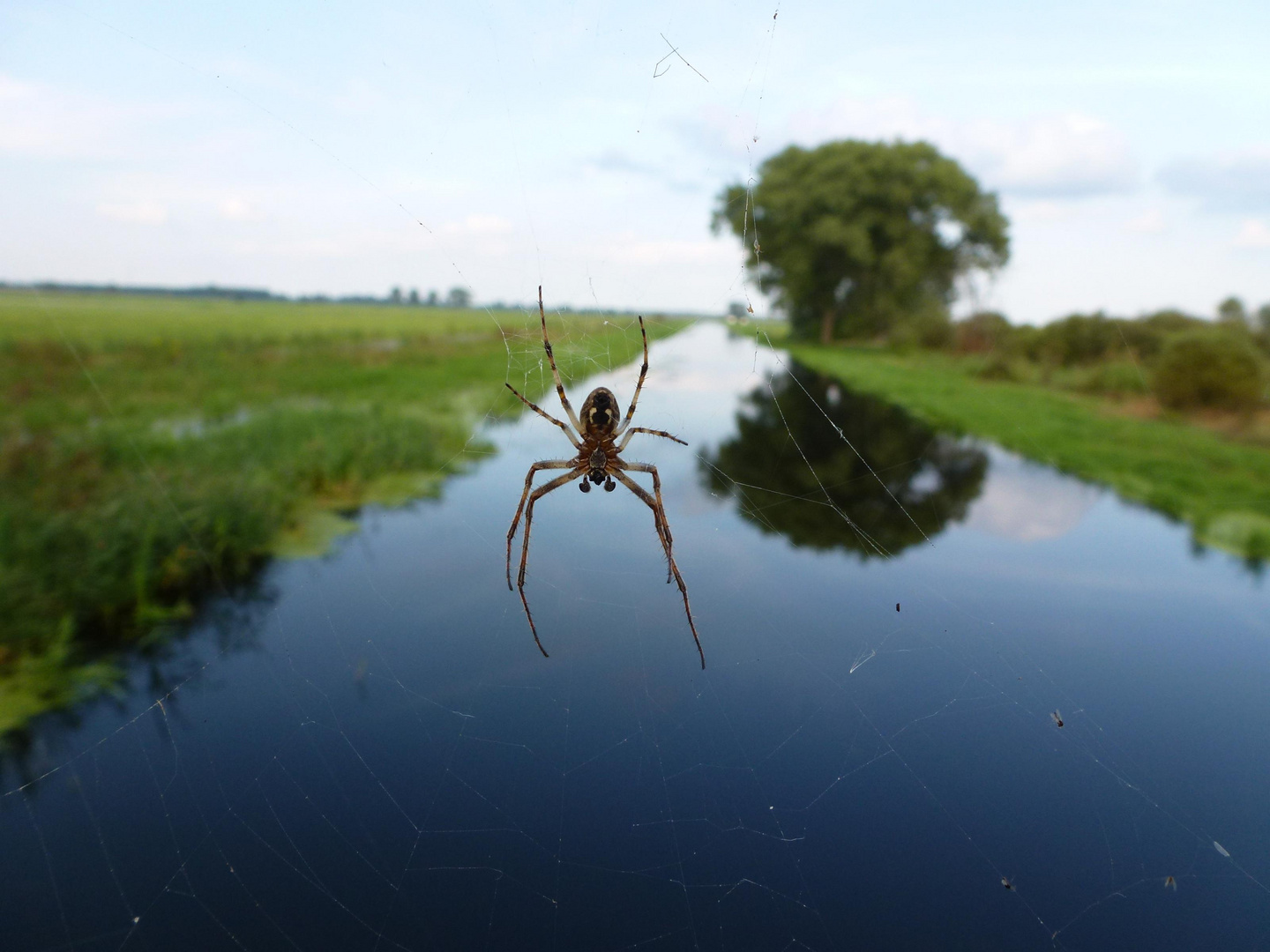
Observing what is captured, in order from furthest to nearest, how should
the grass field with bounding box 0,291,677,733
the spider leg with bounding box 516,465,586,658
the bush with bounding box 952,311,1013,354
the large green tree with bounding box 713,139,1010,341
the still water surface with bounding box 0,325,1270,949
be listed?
the large green tree with bounding box 713,139,1010,341, the bush with bounding box 952,311,1013,354, the grass field with bounding box 0,291,677,733, the still water surface with bounding box 0,325,1270,949, the spider leg with bounding box 516,465,586,658

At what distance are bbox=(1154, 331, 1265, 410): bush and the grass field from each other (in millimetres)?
12767

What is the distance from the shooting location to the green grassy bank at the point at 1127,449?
16.5m

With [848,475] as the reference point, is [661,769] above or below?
below

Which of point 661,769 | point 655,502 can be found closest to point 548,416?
point 655,502

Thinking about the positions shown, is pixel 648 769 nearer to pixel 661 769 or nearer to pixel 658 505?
pixel 661 769

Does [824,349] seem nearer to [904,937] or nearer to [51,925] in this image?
[904,937]

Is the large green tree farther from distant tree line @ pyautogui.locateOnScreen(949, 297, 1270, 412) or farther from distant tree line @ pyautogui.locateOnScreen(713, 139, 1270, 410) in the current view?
distant tree line @ pyautogui.locateOnScreen(949, 297, 1270, 412)

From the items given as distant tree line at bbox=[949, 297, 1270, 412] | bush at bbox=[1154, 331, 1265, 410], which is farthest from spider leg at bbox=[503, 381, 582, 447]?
bush at bbox=[1154, 331, 1265, 410]

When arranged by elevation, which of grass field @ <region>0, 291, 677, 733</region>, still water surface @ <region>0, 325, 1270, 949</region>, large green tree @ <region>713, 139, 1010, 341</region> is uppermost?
large green tree @ <region>713, 139, 1010, 341</region>

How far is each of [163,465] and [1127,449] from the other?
84.8ft

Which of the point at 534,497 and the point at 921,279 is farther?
the point at 921,279

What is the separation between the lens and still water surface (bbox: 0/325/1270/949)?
24.3ft

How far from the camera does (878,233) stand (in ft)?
112

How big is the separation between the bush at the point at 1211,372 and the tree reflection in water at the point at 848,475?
5.76 m
